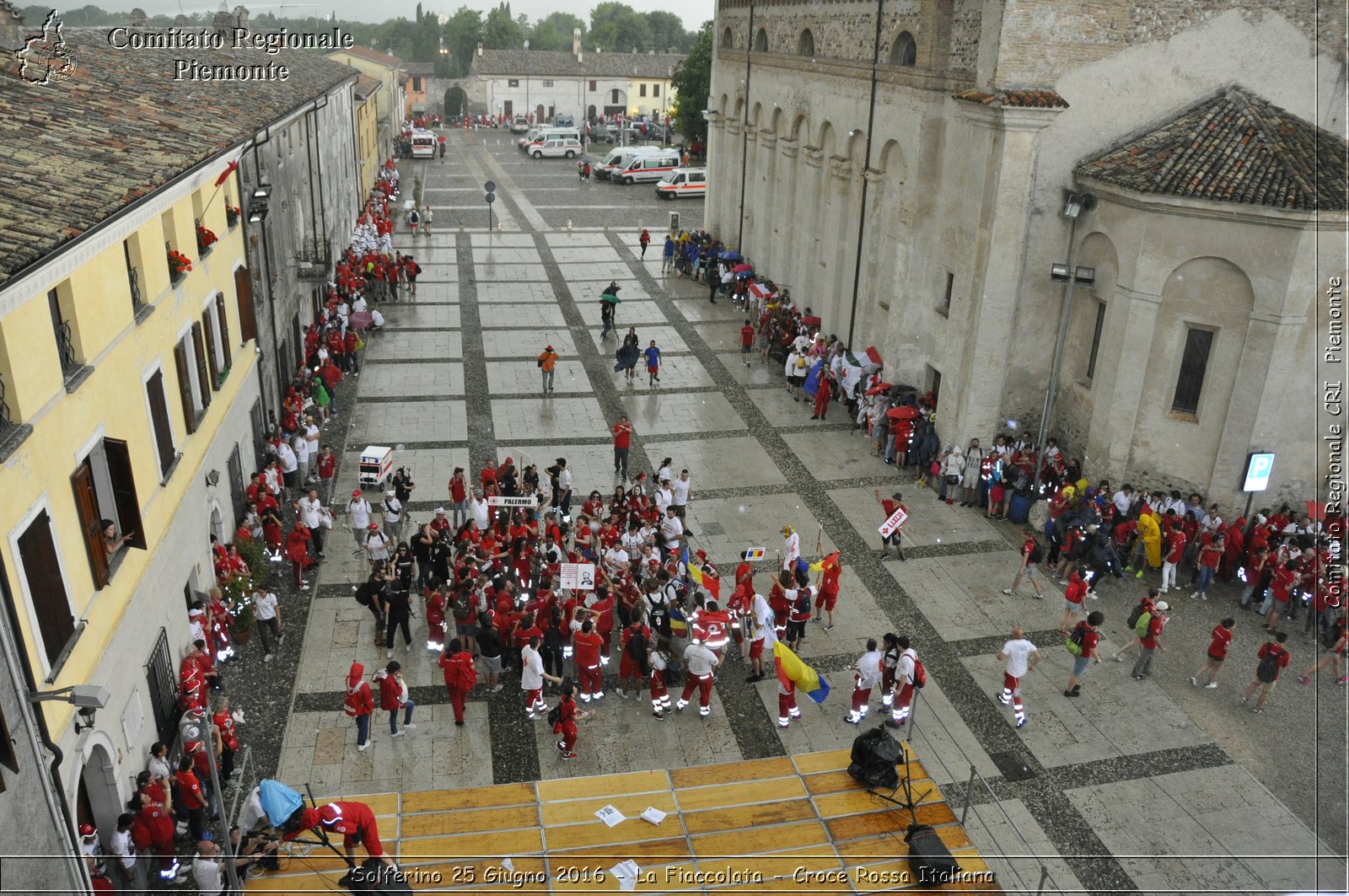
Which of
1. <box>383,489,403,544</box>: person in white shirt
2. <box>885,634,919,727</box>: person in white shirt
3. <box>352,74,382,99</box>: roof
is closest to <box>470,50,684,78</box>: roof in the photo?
<box>352,74,382,99</box>: roof

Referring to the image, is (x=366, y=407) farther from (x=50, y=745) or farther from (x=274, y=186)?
(x=50, y=745)

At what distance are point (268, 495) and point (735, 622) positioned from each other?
27.1 feet

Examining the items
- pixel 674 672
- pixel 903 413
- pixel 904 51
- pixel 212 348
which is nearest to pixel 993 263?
pixel 903 413

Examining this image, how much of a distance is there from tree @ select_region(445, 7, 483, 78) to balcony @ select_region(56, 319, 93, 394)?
13852 cm

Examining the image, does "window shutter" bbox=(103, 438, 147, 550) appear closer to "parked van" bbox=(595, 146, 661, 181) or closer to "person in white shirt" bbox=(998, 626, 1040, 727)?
"person in white shirt" bbox=(998, 626, 1040, 727)

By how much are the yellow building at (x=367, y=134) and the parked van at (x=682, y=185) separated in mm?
14828

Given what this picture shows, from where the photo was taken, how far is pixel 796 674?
42.8ft

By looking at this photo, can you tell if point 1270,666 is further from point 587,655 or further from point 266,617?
point 266,617

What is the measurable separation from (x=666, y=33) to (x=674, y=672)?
586 ft

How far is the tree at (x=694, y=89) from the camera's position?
6438cm

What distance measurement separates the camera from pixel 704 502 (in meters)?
19.9

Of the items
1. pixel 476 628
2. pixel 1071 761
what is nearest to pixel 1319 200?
pixel 1071 761

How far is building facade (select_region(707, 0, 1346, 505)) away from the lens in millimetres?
Result: 17344

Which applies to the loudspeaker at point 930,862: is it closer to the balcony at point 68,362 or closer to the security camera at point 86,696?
the security camera at point 86,696
